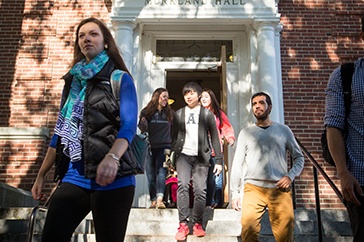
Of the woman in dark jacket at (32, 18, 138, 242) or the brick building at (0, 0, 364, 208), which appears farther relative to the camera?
the brick building at (0, 0, 364, 208)

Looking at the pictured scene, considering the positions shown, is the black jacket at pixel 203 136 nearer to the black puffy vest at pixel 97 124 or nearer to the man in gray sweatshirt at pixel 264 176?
the man in gray sweatshirt at pixel 264 176

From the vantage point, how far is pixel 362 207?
2.27 m

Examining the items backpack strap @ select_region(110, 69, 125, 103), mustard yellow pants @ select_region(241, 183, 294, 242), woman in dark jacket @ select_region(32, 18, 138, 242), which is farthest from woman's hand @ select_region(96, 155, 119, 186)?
mustard yellow pants @ select_region(241, 183, 294, 242)

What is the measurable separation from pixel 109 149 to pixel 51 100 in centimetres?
636

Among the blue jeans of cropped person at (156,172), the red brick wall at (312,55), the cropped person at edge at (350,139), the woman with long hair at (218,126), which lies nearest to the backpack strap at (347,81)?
the cropped person at edge at (350,139)

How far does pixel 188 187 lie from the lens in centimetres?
494

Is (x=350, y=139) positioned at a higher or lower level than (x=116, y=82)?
lower

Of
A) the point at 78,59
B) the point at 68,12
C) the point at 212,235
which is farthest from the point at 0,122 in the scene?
the point at 78,59

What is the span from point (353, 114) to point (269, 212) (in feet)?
5.48

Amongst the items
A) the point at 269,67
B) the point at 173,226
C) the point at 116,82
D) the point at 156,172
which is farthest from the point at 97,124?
the point at 269,67

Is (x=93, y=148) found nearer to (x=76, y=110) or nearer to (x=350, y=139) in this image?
(x=76, y=110)

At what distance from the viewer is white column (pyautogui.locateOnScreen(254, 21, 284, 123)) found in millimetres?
7688

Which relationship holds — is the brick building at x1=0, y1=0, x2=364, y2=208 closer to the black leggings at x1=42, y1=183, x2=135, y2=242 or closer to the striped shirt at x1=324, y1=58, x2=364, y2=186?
the striped shirt at x1=324, y1=58, x2=364, y2=186

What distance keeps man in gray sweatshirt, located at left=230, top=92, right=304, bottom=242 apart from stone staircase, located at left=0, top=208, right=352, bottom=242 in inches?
45.5
